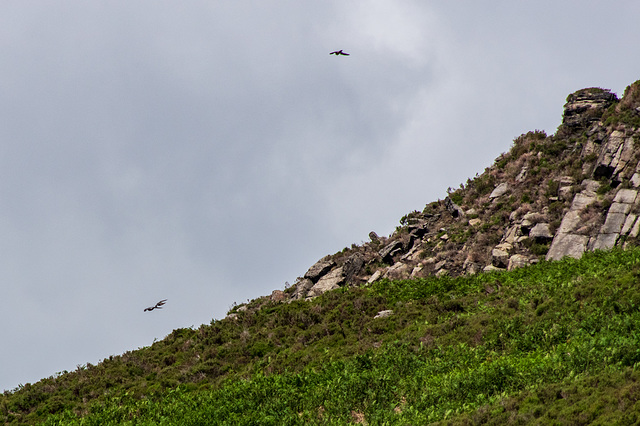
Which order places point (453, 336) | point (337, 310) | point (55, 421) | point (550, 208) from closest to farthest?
1. point (453, 336)
2. point (55, 421)
3. point (337, 310)
4. point (550, 208)

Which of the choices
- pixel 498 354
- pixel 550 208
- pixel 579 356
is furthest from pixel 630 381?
pixel 550 208

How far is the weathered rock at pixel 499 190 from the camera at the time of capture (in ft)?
140

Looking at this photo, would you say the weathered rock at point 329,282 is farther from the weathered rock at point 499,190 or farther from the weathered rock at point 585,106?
the weathered rock at point 585,106

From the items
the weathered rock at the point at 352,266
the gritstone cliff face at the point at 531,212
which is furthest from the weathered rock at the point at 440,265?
the weathered rock at the point at 352,266

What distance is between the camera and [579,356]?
14.0m

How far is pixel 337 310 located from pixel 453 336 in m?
8.82

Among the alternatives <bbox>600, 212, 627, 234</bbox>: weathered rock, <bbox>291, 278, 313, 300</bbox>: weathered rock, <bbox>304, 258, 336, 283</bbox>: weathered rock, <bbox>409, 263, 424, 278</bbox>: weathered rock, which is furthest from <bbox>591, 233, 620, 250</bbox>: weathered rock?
<bbox>304, 258, 336, 283</bbox>: weathered rock

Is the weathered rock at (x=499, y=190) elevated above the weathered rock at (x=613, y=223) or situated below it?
above

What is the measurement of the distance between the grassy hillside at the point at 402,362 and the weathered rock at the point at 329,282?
6546 millimetres

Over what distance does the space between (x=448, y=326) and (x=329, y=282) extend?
62.6ft

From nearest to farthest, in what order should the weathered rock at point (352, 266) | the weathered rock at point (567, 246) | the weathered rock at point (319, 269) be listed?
the weathered rock at point (567, 246), the weathered rock at point (352, 266), the weathered rock at point (319, 269)

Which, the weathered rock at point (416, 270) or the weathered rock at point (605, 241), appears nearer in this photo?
the weathered rock at point (605, 241)

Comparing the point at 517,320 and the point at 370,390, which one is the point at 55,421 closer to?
the point at 370,390

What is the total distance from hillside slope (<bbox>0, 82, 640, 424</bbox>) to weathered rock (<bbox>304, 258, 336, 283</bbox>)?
12cm
